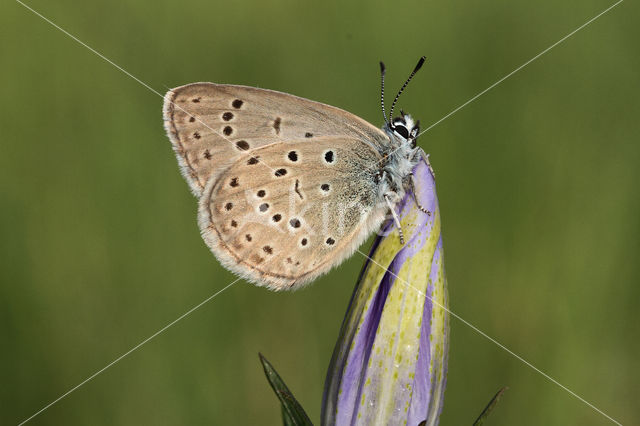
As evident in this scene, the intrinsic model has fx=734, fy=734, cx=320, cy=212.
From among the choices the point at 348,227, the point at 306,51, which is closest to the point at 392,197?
the point at 348,227

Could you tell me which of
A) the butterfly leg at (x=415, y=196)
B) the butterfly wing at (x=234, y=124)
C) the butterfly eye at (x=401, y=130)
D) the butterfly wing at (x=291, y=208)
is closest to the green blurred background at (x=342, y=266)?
the butterfly wing at (x=291, y=208)

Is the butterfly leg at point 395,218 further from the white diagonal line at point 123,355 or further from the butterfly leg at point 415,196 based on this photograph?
the white diagonal line at point 123,355

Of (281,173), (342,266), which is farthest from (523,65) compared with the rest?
(281,173)

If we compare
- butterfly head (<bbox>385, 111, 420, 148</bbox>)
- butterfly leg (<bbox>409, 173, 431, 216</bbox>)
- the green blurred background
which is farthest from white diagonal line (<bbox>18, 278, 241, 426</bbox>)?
butterfly leg (<bbox>409, 173, 431, 216</bbox>)

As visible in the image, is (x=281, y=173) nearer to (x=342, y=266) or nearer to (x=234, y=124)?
(x=234, y=124)

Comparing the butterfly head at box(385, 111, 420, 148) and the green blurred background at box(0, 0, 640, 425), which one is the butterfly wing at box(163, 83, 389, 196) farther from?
the green blurred background at box(0, 0, 640, 425)

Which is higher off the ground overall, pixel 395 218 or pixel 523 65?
pixel 523 65
